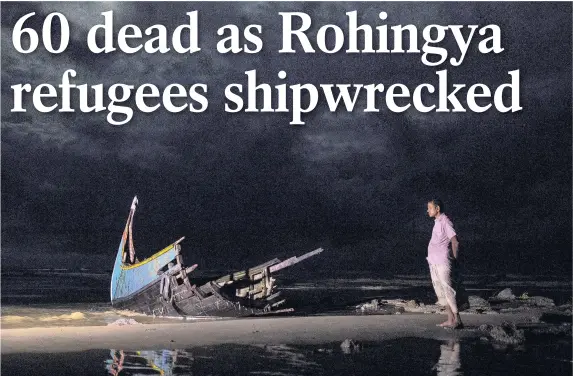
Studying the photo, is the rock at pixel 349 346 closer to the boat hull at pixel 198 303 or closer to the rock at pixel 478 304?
the boat hull at pixel 198 303

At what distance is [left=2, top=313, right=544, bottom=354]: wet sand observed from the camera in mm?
8414

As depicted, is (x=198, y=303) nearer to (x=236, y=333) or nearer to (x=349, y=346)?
(x=236, y=333)

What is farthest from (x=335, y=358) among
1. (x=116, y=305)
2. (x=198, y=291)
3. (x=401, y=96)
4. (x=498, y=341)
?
(x=116, y=305)

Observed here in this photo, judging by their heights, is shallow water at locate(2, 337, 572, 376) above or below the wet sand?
below

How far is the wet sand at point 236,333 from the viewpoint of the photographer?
8.41 meters

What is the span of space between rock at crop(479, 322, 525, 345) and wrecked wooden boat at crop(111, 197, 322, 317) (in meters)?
3.80

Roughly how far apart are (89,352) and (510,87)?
8.82 metres

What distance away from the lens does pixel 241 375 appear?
6.59 metres

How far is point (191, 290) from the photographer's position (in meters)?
12.0

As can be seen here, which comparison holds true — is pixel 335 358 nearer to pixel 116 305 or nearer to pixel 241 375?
pixel 241 375

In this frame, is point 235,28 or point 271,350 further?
point 235,28

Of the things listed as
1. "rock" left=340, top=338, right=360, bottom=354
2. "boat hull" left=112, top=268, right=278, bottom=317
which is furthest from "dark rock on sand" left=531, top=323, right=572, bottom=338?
"boat hull" left=112, top=268, right=278, bottom=317

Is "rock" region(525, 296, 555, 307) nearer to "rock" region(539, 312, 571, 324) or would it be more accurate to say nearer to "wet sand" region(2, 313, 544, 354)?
"rock" region(539, 312, 571, 324)

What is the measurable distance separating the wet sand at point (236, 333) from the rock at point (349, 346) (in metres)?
0.52
